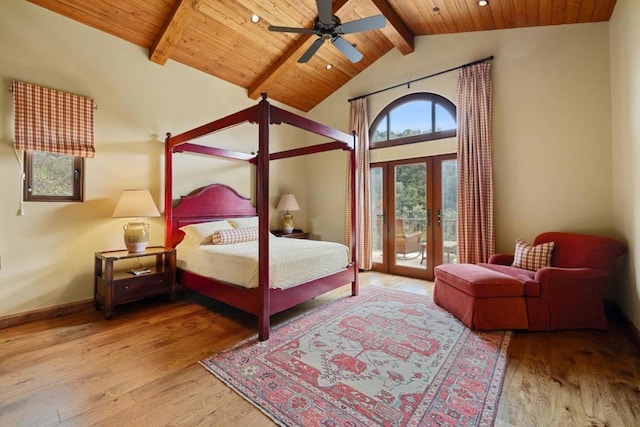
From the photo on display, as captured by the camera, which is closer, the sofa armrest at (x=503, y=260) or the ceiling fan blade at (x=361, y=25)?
the ceiling fan blade at (x=361, y=25)

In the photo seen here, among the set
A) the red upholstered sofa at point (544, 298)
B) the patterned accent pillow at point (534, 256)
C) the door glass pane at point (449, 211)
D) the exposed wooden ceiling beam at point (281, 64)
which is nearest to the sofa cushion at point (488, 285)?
the red upholstered sofa at point (544, 298)

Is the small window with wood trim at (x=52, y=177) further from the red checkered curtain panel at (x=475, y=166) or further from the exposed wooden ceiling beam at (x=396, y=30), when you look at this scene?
the red checkered curtain panel at (x=475, y=166)

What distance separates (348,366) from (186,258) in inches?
95.1

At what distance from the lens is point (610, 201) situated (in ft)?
10.8

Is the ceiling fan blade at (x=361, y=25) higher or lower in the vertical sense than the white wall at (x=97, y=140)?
higher

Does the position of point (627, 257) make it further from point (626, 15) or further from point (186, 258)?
point (186, 258)

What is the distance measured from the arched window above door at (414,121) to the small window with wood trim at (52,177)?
4357 mm

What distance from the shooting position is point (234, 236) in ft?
12.4

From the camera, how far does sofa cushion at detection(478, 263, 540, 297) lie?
2689 mm

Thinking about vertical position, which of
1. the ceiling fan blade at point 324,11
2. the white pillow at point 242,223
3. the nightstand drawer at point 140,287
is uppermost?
the ceiling fan blade at point 324,11

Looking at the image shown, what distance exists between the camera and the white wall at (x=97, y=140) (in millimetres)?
2875

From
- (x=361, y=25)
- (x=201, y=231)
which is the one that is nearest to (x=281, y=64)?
(x=361, y=25)

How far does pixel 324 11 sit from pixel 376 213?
131 inches

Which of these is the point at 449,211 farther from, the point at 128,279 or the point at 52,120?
the point at 52,120
